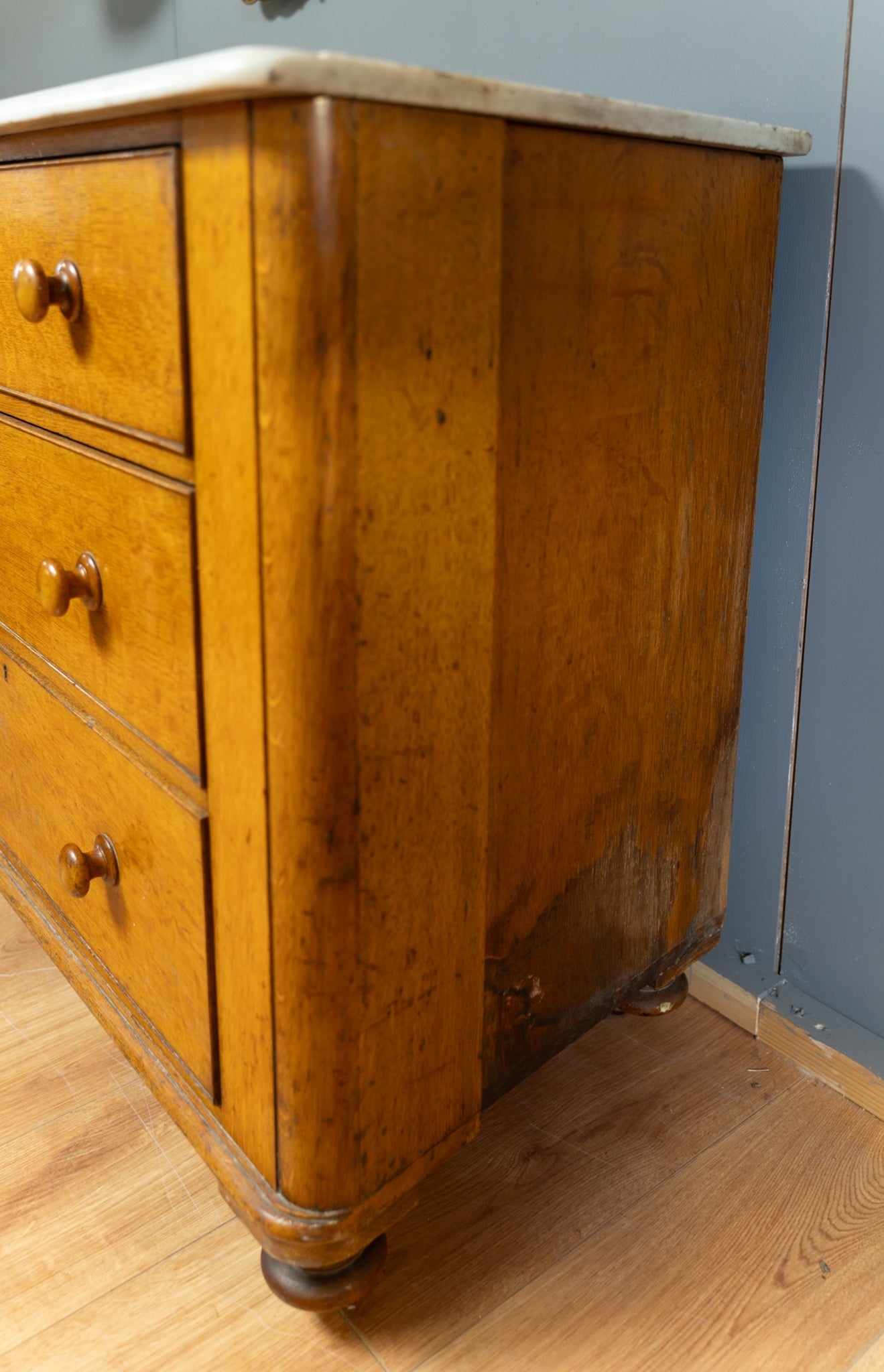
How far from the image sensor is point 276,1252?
0.77 m

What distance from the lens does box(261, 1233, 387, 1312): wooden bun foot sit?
0.79 metres

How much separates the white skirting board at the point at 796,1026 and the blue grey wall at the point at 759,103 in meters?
0.03

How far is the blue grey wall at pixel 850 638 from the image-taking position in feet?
2.94

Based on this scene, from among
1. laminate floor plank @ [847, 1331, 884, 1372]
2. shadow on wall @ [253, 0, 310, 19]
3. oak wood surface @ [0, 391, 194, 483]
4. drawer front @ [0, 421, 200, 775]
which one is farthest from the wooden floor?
shadow on wall @ [253, 0, 310, 19]

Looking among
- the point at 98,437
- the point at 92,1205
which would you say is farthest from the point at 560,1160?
the point at 98,437

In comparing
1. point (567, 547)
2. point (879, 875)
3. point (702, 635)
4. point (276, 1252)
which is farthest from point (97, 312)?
point (879, 875)

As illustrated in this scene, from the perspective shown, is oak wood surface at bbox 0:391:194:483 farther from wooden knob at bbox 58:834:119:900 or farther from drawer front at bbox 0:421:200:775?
wooden knob at bbox 58:834:119:900

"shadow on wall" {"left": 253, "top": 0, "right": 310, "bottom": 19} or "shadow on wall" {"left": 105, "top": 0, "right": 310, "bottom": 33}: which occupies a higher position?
"shadow on wall" {"left": 105, "top": 0, "right": 310, "bottom": 33}

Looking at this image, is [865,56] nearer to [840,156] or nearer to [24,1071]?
[840,156]

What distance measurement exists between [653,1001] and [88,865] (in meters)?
0.53

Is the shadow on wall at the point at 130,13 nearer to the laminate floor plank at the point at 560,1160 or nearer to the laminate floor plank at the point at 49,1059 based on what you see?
the laminate floor plank at the point at 49,1059

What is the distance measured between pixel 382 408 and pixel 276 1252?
1.84ft

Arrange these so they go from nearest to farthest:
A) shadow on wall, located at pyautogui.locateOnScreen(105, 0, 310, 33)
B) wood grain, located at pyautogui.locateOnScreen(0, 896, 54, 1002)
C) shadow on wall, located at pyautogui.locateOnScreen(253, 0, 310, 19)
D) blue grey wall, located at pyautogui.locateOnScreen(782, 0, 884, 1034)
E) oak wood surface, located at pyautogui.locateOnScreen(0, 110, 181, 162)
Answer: oak wood surface, located at pyautogui.locateOnScreen(0, 110, 181, 162)
blue grey wall, located at pyautogui.locateOnScreen(782, 0, 884, 1034)
wood grain, located at pyautogui.locateOnScreen(0, 896, 54, 1002)
shadow on wall, located at pyautogui.locateOnScreen(253, 0, 310, 19)
shadow on wall, located at pyautogui.locateOnScreen(105, 0, 310, 33)

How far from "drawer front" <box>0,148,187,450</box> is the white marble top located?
0.10 ft
